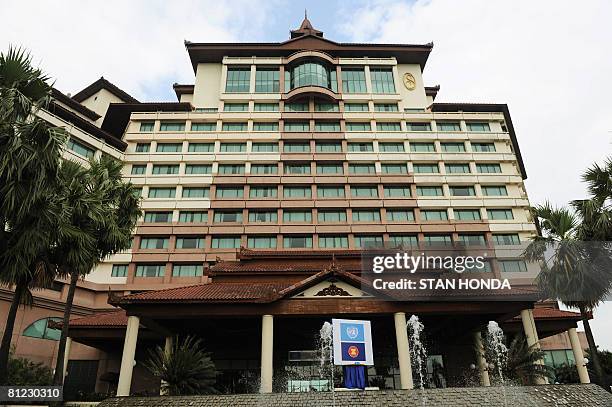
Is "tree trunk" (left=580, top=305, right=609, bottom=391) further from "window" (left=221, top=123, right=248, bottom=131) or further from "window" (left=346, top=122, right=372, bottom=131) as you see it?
"window" (left=221, top=123, right=248, bottom=131)

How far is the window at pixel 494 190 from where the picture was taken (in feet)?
159

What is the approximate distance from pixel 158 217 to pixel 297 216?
52.0 feet

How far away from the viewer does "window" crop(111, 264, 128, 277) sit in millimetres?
41969

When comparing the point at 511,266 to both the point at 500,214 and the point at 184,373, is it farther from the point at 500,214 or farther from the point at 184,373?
the point at 184,373

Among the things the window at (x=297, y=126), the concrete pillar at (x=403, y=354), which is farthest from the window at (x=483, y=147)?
the concrete pillar at (x=403, y=354)

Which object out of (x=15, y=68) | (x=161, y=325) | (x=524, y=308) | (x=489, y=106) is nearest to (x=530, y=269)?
(x=489, y=106)

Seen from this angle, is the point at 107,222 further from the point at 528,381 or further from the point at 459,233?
the point at 459,233

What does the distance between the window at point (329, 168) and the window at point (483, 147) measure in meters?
17.4

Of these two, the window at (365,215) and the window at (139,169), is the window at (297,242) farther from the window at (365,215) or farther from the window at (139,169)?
the window at (139,169)

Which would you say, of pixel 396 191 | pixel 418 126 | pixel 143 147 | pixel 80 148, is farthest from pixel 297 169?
pixel 80 148

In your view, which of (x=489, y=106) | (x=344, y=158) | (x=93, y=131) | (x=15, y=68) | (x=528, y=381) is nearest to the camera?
(x=15, y=68)

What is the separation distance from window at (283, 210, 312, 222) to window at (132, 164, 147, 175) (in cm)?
1771

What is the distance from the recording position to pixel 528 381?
57.7 ft

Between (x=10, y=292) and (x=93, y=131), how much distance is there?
68.7ft
